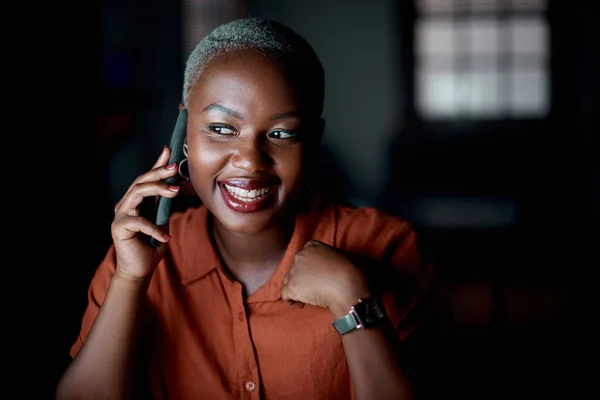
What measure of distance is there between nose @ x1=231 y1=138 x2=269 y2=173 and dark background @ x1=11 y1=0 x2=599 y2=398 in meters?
0.60

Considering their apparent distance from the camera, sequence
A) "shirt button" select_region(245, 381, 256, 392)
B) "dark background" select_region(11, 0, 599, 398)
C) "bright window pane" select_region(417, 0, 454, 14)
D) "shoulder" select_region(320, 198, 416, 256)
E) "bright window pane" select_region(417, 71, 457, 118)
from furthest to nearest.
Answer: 1. "bright window pane" select_region(417, 71, 457, 118)
2. "bright window pane" select_region(417, 0, 454, 14)
3. "dark background" select_region(11, 0, 599, 398)
4. "shoulder" select_region(320, 198, 416, 256)
5. "shirt button" select_region(245, 381, 256, 392)

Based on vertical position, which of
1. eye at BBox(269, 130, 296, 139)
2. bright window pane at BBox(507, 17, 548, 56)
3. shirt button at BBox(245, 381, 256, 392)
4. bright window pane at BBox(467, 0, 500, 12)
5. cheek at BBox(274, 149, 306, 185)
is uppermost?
bright window pane at BBox(467, 0, 500, 12)

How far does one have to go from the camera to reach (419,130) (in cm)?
602

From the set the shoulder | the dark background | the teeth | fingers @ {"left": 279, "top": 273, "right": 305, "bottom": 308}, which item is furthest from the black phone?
the dark background

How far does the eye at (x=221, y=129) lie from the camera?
118cm

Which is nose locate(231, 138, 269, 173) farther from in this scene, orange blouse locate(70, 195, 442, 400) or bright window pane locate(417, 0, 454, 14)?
bright window pane locate(417, 0, 454, 14)

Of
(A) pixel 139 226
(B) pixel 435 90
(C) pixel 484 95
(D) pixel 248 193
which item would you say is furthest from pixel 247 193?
(C) pixel 484 95

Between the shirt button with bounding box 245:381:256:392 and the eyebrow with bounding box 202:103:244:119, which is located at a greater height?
the eyebrow with bounding box 202:103:244:119

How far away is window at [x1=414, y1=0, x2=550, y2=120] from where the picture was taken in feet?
19.2

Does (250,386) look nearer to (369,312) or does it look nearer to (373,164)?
(369,312)

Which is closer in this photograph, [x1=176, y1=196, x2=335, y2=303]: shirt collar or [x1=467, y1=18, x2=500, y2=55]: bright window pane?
[x1=176, y1=196, x2=335, y2=303]: shirt collar

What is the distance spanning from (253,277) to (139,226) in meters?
0.32

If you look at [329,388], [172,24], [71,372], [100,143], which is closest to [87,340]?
[71,372]

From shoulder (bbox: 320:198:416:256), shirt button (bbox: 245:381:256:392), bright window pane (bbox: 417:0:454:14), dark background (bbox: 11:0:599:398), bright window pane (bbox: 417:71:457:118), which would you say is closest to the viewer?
shirt button (bbox: 245:381:256:392)
